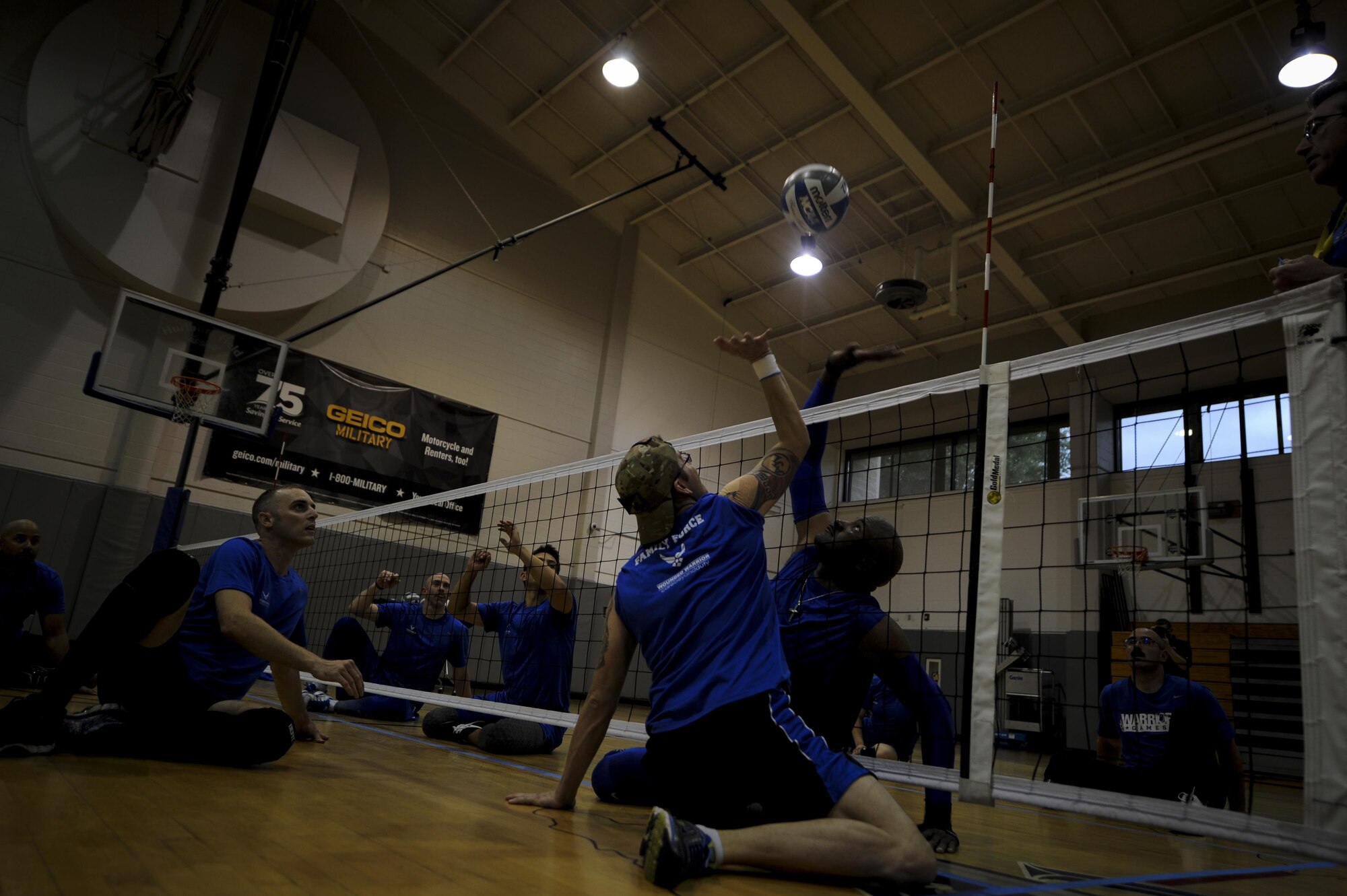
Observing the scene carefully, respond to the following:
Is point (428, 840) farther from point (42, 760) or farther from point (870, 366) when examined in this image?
point (870, 366)

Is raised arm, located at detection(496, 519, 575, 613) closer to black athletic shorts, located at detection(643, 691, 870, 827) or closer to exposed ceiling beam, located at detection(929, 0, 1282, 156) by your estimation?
black athletic shorts, located at detection(643, 691, 870, 827)

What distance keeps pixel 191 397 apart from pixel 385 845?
7.89 meters

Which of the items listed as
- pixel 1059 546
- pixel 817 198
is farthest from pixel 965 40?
pixel 1059 546

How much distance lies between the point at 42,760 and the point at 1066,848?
382 centimetres

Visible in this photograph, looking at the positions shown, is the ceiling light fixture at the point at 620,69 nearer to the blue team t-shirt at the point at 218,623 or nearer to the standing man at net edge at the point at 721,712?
the blue team t-shirt at the point at 218,623

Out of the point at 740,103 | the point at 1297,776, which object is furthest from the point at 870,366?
the point at 1297,776

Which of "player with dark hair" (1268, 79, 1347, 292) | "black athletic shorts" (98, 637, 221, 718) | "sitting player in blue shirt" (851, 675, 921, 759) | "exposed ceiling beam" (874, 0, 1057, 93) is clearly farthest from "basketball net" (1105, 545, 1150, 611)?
"black athletic shorts" (98, 637, 221, 718)

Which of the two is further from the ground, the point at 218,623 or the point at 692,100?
the point at 692,100

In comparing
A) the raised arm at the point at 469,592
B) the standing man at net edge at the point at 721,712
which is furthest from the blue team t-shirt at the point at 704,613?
the raised arm at the point at 469,592

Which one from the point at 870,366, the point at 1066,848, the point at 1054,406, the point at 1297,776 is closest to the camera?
the point at 1066,848

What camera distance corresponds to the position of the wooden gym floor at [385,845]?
1.75 meters

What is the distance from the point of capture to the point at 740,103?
1200 centimetres

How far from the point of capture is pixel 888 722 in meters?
5.78

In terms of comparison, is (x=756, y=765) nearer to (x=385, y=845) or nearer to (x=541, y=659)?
(x=385, y=845)
